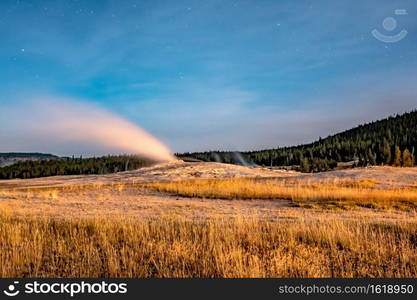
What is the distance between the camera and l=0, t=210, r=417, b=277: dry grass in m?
6.34

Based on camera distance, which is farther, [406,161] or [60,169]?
[60,169]

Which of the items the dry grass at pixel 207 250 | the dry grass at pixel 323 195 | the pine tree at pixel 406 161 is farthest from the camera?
the pine tree at pixel 406 161

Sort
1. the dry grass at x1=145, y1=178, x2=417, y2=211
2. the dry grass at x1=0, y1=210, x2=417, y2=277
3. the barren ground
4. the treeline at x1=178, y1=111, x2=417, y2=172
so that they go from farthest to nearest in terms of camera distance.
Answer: the treeline at x1=178, y1=111, x2=417, y2=172, the dry grass at x1=145, y1=178, x2=417, y2=211, the barren ground, the dry grass at x1=0, y1=210, x2=417, y2=277

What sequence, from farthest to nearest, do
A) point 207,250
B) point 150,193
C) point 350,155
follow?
point 350,155 → point 150,193 → point 207,250

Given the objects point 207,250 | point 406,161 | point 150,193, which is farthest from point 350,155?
point 207,250

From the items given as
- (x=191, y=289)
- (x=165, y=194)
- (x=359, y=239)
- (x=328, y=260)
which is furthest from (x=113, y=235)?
(x=165, y=194)

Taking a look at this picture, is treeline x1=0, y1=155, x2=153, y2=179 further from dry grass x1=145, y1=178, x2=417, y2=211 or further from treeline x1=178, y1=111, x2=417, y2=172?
dry grass x1=145, y1=178, x2=417, y2=211

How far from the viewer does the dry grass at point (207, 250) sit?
6344 mm

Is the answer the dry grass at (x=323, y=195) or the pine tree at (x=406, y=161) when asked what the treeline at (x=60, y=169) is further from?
the dry grass at (x=323, y=195)

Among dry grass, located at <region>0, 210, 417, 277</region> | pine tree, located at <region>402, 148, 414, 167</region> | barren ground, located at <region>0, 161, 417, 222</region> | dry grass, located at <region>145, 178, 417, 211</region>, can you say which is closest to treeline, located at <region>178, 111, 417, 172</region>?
pine tree, located at <region>402, 148, 414, 167</region>

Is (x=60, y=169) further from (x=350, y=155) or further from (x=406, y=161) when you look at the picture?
(x=350, y=155)

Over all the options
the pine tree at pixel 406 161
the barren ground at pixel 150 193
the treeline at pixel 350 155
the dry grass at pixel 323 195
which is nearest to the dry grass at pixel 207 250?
the barren ground at pixel 150 193

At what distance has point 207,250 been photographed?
7.42 meters

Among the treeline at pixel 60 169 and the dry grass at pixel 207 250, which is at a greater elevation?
the treeline at pixel 60 169
